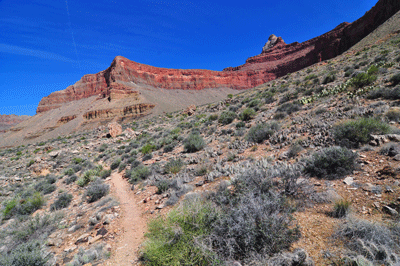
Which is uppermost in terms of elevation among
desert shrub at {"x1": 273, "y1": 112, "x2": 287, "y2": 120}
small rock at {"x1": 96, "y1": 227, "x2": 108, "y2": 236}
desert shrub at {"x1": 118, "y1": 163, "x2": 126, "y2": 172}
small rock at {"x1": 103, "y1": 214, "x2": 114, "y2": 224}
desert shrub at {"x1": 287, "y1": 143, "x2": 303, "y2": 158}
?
desert shrub at {"x1": 273, "y1": 112, "x2": 287, "y2": 120}

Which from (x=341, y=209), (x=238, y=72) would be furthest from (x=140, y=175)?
(x=238, y=72)

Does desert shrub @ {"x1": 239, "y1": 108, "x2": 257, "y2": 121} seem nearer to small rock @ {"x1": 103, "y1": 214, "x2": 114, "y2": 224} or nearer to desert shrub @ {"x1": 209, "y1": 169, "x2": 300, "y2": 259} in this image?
desert shrub @ {"x1": 209, "y1": 169, "x2": 300, "y2": 259}

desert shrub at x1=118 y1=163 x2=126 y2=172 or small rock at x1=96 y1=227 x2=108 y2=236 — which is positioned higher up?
desert shrub at x1=118 y1=163 x2=126 y2=172

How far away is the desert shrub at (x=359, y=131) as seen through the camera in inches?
162

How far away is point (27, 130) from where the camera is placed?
5166 centimetres

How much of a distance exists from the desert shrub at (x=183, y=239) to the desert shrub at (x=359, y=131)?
420cm

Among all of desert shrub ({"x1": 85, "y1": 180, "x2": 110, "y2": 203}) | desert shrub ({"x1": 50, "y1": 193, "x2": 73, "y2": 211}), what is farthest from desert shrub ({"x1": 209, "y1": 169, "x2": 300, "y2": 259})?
desert shrub ({"x1": 50, "y1": 193, "x2": 73, "y2": 211})

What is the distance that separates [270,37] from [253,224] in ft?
462

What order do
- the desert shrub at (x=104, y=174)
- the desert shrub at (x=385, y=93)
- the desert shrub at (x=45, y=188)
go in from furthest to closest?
the desert shrub at (x=104, y=174), the desert shrub at (x=45, y=188), the desert shrub at (x=385, y=93)

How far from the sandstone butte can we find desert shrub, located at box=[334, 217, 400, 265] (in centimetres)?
6247

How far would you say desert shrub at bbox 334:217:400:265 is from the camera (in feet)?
5.72

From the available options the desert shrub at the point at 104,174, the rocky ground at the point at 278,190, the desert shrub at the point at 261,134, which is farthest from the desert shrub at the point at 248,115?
the desert shrub at the point at 104,174

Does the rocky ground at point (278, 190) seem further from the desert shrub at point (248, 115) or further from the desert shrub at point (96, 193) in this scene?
the desert shrub at point (248, 115)

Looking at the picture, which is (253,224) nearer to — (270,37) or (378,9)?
(378,9)
